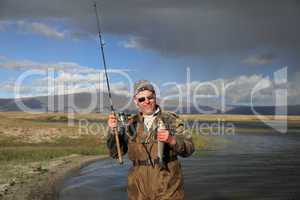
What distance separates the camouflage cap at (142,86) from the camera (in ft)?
20.1

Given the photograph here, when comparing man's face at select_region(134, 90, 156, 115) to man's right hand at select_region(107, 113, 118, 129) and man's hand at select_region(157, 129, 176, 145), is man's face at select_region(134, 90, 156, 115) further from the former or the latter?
man's hand at select_region(157, 129, 176, 145)

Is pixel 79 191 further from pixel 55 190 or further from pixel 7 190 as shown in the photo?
pixel 7 190

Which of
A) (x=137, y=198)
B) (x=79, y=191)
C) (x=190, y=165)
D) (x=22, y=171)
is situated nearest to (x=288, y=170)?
(x=190, y=165)

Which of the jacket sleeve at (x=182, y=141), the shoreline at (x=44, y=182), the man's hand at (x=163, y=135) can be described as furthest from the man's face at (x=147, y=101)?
the shoreline at (x=44, y=182)

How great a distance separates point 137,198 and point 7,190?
37.0 ft

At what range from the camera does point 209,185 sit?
19.4m

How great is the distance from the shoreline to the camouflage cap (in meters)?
10.4

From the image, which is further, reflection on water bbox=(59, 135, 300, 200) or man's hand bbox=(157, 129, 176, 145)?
reflection on water bbox=(59, 135, 300, 200)

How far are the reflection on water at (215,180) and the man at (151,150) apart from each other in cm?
1095

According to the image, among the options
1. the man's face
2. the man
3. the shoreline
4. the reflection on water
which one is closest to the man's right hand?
the man

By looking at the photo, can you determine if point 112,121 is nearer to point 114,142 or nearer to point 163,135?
point 114,142

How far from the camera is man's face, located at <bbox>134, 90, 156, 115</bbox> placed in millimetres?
6109

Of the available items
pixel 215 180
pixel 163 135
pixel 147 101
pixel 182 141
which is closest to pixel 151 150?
pixel 182 141

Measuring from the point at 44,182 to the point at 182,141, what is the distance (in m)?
14.4
